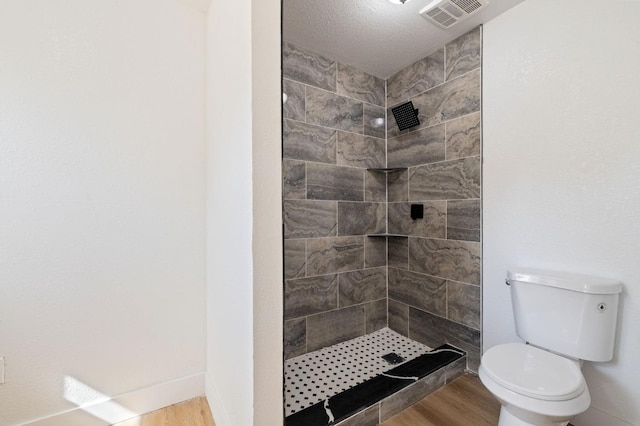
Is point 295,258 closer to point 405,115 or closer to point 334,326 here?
point 334,326

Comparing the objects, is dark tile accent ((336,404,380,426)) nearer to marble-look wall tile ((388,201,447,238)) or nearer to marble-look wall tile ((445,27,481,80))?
marble-look wall tile ((388,201,447,238))

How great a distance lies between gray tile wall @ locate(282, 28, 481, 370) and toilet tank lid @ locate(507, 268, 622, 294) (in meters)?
0.35

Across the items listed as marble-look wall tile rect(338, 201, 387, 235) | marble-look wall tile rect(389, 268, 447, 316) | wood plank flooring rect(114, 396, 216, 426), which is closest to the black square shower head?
marble-look wall tile rect(338, 201, 387, 235)

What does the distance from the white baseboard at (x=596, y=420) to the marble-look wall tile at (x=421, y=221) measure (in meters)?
1.18

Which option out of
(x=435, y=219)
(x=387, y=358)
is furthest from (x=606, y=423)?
(x=435, y=219)

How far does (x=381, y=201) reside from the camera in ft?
8.44

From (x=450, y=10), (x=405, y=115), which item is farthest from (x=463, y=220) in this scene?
(x=450, y=10)

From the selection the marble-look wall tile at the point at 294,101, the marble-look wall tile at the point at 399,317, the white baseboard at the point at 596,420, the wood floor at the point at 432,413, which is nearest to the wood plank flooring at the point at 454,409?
the wood floor at the point at 432,413

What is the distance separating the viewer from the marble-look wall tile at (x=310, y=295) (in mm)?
2102

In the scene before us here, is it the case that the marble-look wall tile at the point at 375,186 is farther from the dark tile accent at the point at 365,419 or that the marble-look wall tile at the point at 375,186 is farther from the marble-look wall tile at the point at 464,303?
the dark tile accent at the point at 365,419

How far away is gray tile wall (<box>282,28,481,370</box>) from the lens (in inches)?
77.9

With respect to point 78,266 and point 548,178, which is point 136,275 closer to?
point 78,266

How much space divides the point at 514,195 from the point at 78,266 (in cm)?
243

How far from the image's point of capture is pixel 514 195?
172cm
